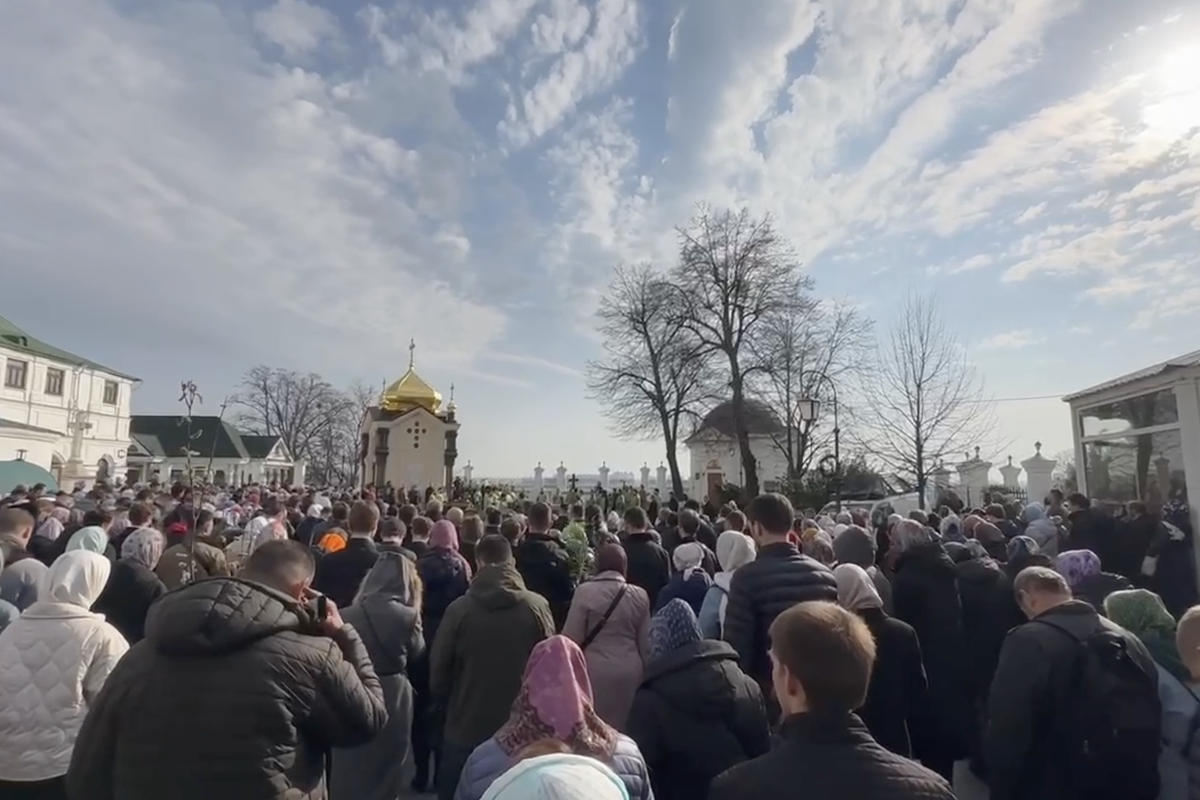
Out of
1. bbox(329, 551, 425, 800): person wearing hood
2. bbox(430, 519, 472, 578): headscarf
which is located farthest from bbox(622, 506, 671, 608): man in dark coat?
bbox(329, 551, 425, 800): person wearing hood

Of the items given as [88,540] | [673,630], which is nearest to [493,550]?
[673,630]

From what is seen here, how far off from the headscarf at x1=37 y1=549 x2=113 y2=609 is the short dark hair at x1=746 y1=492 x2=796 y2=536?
135 inches

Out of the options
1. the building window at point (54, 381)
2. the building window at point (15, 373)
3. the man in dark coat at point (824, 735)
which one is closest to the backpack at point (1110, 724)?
the man in dark coat at point (824, 735)

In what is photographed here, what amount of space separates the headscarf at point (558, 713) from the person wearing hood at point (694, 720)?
21.6 inches

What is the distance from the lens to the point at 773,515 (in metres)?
4.33

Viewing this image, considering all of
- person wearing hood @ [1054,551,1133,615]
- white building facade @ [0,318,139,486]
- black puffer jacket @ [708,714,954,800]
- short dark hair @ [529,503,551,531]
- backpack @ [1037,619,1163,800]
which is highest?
white building facade @ [0,318,139,486]

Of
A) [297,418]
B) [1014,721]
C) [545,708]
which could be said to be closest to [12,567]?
[545,708]

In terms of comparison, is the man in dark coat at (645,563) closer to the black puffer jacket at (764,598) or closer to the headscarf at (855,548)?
the headscarf at (855,548)

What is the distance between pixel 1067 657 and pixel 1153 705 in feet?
1.18

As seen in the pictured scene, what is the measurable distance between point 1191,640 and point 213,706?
13.1 feet

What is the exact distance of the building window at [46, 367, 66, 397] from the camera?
47406 millimetres

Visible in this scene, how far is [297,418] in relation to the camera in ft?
211

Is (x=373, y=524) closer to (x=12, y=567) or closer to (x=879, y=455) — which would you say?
(x=12, y=567)

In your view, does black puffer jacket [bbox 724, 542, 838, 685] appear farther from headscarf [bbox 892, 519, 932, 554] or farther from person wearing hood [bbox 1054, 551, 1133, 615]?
headscarf [bbox 892, 519, 932, 554]
